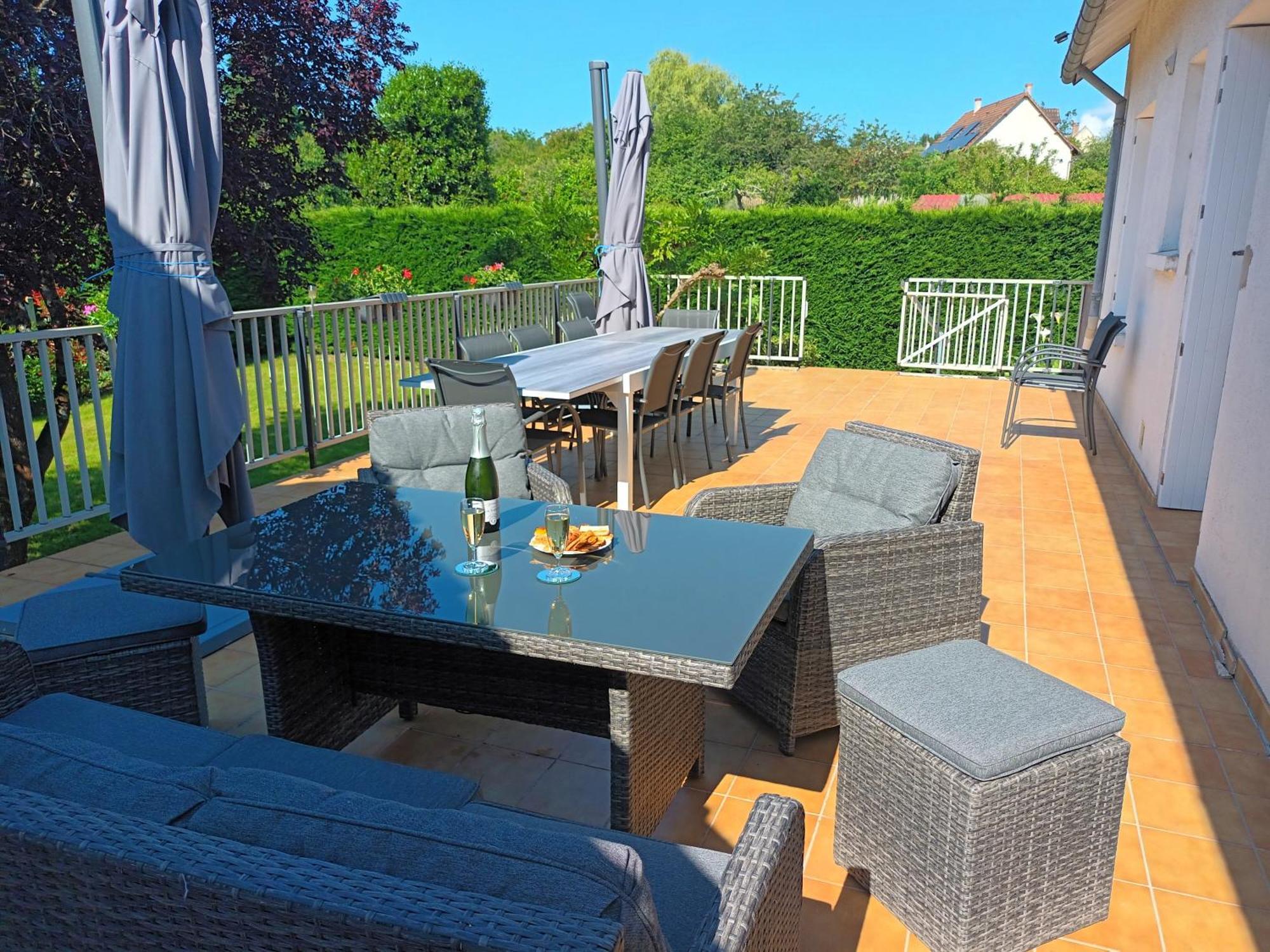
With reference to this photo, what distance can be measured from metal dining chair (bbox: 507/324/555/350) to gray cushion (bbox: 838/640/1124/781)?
4.09m

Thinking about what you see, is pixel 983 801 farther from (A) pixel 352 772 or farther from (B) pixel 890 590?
(A) pixel 352 772

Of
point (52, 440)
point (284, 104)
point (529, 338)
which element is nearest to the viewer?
point (52, 440)

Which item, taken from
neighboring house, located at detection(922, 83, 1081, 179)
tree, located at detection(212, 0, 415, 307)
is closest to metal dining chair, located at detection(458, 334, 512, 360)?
tree, located at detection(212, 0, 415, 307)

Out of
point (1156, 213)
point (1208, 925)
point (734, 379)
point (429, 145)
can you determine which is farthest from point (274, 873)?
point (429, 145)

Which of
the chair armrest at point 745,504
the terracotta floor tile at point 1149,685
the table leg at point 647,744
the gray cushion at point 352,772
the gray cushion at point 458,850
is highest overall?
the gray cushion at point 458,850

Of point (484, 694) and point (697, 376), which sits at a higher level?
point (697, 376)

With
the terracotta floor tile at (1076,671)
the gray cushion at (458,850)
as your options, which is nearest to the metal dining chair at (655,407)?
the terracotta floor tile at (1076,671)

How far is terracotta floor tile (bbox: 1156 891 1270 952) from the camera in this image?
1.87 metres

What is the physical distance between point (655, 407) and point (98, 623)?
10.4ft

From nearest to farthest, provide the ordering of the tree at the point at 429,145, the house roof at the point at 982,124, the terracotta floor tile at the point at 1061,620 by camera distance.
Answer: the terracotta floor tile at the point at 1061,620 → the tree at the point at 429,145 → the house roof at the point at 982,124

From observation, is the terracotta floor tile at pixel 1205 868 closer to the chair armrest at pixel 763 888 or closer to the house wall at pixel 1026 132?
the chair armrest at pixel 763 888

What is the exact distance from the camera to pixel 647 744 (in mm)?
2018

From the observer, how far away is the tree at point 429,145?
51.9ft

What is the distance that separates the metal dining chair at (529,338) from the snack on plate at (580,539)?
11.7 ft
